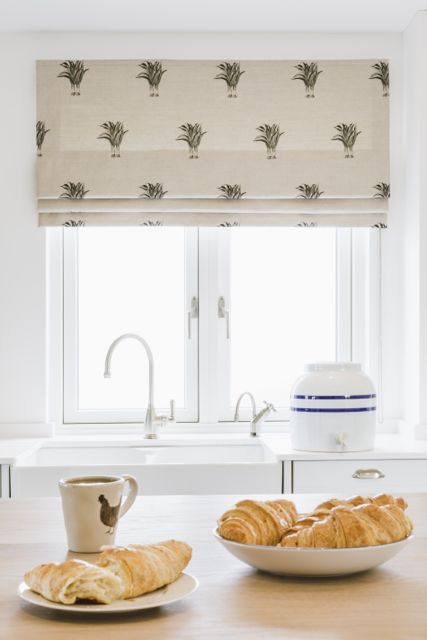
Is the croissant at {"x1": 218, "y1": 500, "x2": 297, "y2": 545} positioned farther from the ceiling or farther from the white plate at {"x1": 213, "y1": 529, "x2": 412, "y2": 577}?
the ceiling

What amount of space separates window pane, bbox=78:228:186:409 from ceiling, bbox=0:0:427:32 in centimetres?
79

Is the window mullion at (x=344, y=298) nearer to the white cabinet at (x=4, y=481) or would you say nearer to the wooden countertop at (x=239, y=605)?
the white cabinet at (x=4, y=481)

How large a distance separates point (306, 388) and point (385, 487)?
1.35ft

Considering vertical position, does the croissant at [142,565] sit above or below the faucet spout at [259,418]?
above

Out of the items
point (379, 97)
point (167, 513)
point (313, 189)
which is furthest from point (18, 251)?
point (167, 513)

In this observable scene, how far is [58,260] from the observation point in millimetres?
3520

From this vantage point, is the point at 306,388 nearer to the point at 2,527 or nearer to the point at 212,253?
the point at 212,253

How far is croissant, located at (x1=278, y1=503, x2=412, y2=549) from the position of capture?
1040 millimetres

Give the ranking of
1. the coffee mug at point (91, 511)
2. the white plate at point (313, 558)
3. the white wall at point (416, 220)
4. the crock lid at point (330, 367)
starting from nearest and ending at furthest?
the white plate at point (313, 558), the coffee mug at point (91, 511), the crock lid at point (330, 367), the white wall at point (416, 220)

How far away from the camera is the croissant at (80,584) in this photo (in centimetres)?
92

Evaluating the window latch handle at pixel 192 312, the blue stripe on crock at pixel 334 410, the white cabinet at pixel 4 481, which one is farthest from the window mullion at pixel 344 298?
the white cabinet at pixel 4 481

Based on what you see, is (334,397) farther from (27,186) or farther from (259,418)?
(27,186)

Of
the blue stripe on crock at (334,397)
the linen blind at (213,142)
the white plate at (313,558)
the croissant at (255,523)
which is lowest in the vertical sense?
the white plate at (313,558)

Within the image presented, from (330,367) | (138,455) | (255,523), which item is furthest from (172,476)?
(255,523)
